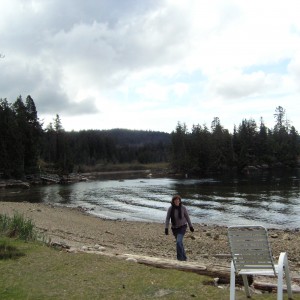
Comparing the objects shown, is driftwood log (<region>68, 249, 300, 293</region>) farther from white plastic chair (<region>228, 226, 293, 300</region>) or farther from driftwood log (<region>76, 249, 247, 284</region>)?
white plastic chair (<region>228, 226, 293, 300</region>)

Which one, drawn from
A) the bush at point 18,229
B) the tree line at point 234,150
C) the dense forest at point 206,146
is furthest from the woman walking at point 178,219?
the tree line at point 234,150

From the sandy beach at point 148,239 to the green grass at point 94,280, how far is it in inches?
173

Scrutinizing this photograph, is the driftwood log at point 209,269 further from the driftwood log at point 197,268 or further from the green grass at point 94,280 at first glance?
the green grass at point 94,280

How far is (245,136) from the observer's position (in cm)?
12219

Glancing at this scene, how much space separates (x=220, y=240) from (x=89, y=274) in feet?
46.5

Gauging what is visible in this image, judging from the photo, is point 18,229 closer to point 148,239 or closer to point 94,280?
point 94,280

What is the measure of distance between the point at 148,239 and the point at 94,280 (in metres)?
14.3

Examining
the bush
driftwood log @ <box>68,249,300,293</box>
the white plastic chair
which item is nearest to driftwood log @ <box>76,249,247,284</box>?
driftwood log @ <box>68,249,300,293</box>

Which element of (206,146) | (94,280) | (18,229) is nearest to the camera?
(94,280)

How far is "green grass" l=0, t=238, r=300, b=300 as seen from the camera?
6.50 metres

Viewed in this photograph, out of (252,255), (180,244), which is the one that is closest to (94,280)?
(252,255)

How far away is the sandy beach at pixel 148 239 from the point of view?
15734mm

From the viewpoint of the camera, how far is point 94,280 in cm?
744

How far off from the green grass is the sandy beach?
4.40 meters
